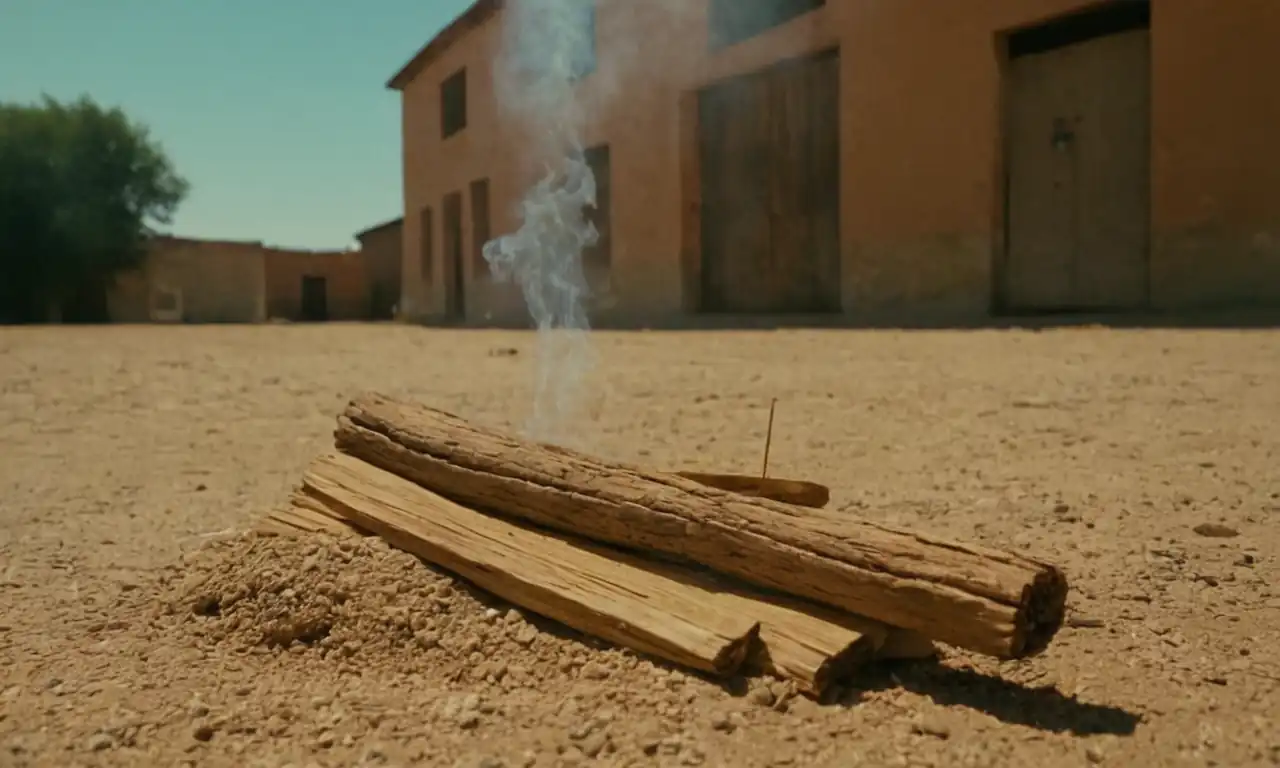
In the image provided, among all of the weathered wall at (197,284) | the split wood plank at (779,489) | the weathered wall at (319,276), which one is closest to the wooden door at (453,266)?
the weathered wall at (197,284)

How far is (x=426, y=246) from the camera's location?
61.7 ft

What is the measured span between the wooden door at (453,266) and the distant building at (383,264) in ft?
24.1

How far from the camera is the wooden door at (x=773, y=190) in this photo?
8.89 metres

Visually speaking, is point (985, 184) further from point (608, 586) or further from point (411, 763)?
point (411, 763)

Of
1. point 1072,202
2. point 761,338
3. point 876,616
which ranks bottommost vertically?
point 876,616

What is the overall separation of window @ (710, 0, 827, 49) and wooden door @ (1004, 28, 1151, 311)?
2.58 metres

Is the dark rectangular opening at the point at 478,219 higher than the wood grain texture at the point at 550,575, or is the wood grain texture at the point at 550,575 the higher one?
the dark rectangular opening at the point at 478,219

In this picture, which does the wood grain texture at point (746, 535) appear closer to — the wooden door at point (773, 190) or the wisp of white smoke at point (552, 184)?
the wisp of white smoke at point (552, 184)

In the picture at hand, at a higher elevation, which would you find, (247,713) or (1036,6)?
(1036,6)

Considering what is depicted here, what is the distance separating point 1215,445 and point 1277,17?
3.77 m

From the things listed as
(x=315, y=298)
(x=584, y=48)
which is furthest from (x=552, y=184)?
(x=315, y=298)

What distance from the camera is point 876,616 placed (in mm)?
1810

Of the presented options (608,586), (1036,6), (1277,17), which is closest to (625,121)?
(1036,6)

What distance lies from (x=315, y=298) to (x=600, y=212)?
1639 cm
